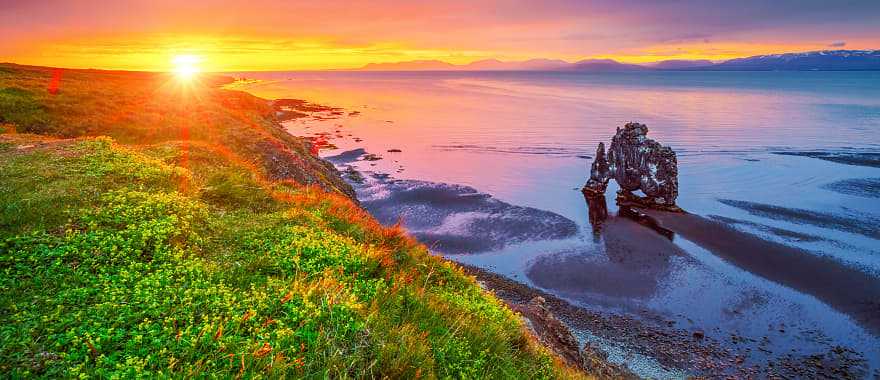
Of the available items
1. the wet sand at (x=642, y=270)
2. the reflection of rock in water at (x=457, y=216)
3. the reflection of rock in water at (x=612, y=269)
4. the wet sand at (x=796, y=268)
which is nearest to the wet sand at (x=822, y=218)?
the wet sand at (x=642, y=270)

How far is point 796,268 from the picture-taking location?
31609 mm

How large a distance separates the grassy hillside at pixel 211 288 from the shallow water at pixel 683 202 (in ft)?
55.6

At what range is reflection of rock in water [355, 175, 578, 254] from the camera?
122 feet

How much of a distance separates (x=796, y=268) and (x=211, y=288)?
3946cm

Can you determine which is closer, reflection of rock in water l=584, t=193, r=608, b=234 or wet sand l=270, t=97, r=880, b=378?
wet sand l=270, t=97, r=880, b=378

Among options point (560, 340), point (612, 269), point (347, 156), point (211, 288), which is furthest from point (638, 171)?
point (211, 288)

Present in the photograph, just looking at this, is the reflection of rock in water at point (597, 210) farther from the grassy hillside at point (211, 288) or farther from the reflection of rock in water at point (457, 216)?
the grassy hillside at point (211, 288)

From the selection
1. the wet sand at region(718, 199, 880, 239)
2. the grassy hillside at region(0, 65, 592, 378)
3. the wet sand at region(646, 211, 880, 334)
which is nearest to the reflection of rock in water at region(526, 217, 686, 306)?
the wet sand at region(646, 211, 880, 334)

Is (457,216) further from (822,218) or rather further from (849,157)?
(849,157)

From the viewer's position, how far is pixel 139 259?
8.46 meters

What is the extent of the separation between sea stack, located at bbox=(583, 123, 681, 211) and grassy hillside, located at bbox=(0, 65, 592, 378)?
131 feet

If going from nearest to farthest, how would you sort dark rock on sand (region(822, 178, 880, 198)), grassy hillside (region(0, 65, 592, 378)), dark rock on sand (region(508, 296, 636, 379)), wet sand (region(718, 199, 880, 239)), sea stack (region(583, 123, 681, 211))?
grassy hillside (region(0, 65, 592, 378)), dark rock on sand (region(508, 296, 636, 379)), wet sand (region(718, 199, 880, 239)), sea stack (region(583, 123, 681, 211)), dark rock on sand (region(822, 178, 880, 198))

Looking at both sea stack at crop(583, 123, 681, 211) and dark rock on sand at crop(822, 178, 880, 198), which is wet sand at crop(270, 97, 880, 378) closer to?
sea stack at crop(583, 123, 681, 211)

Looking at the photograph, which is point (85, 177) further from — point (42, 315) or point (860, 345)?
point (860, 345)
